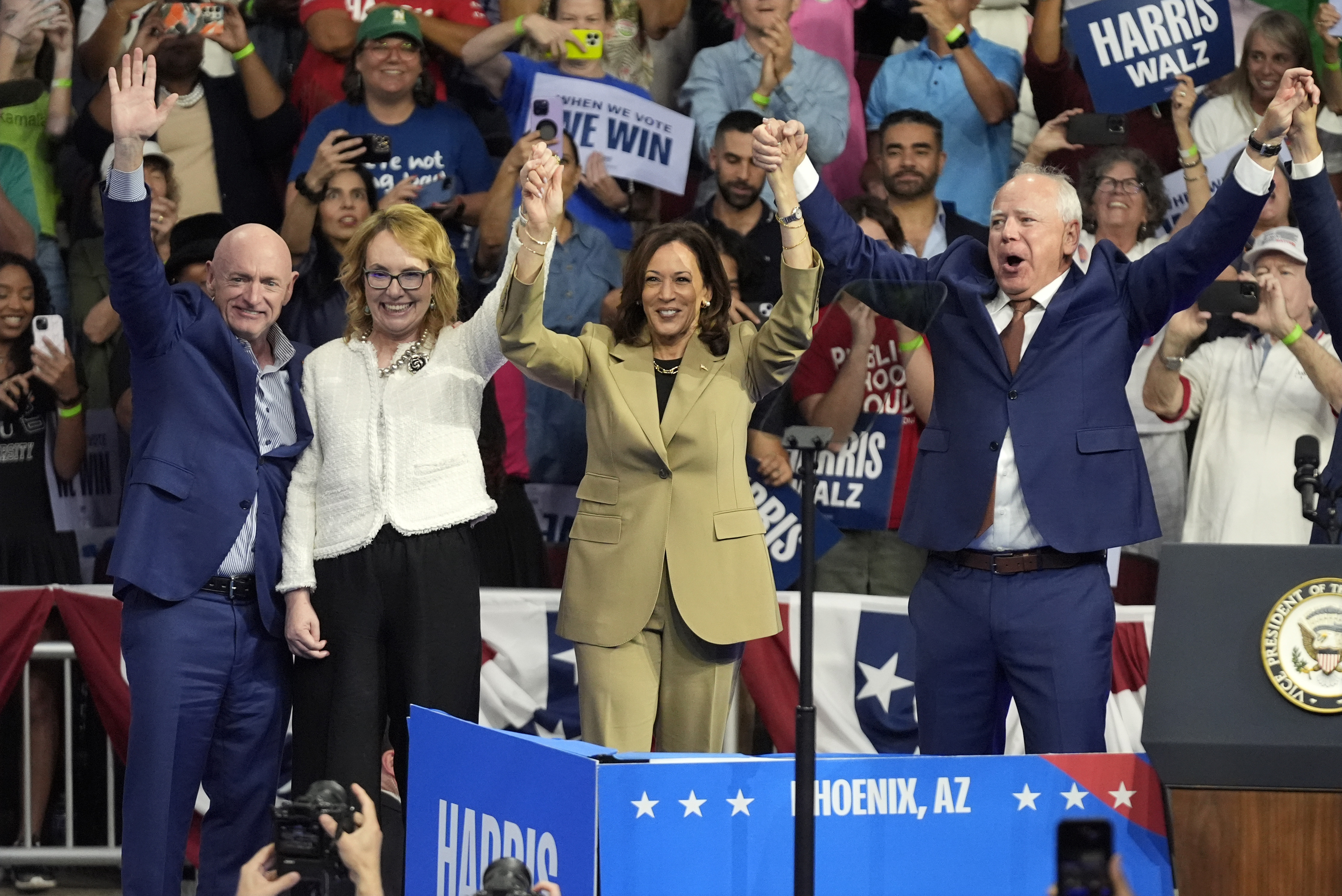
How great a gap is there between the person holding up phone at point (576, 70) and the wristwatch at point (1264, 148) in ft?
8.83

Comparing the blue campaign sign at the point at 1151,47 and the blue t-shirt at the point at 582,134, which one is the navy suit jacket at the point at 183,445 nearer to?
the blue t-shirt at the point at 582,134

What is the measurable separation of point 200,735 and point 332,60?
320cm

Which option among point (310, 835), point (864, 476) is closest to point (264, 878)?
point (310, 835)

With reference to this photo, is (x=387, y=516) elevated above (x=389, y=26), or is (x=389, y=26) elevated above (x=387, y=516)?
(x=389, y=26)

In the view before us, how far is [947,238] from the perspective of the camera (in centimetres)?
534

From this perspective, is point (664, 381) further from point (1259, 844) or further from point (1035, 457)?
point (1259, 844)

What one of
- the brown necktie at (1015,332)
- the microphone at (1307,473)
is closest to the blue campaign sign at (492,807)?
the brown necktie at (1015,332)

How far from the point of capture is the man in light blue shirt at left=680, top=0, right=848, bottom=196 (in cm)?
564

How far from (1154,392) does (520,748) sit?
332 cm

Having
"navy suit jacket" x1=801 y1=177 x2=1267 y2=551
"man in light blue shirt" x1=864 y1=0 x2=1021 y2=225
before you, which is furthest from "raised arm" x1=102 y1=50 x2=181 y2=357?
"man in light blue shirt" x1=864 y1=0 x2=1021 y2=225

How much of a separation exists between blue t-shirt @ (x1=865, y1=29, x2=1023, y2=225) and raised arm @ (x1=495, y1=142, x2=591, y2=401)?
2277 mm

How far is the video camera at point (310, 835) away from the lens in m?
2.23

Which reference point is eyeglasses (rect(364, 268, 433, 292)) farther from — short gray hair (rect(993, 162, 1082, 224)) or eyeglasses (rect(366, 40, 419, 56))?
eyeglasses (rect(366, 40, 419, 56))

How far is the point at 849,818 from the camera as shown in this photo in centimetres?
253
